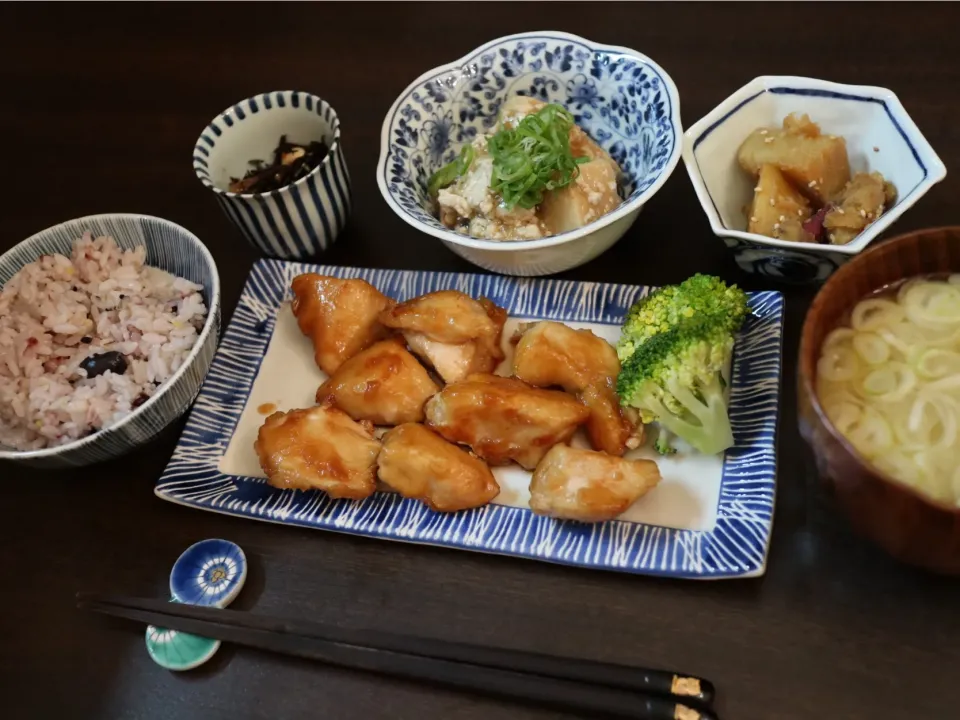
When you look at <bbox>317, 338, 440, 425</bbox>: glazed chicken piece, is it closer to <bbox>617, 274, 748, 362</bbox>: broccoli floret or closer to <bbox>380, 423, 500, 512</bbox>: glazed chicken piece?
<bbox>380, 423, 500, 512</bbox>: glazed chicken piece

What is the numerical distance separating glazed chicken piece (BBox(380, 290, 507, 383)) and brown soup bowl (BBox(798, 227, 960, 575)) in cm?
76

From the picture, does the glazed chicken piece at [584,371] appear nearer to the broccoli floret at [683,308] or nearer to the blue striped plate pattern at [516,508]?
the broccoli floret at [683,308]

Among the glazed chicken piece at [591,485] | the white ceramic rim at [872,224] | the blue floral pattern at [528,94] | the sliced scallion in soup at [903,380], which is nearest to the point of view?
the sliced scallion in soup at [903,380]

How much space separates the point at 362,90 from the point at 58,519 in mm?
1649

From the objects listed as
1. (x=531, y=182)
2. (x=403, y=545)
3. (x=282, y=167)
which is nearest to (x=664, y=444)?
(x=403, y=545)

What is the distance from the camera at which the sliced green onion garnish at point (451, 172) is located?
2.06 metres

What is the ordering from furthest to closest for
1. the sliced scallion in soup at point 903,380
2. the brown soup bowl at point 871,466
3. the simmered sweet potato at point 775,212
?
the simmered sweet potato at point 775,212 < the sliced scallion in soup at point 903,380 < the brown soup bowl at point 871,466

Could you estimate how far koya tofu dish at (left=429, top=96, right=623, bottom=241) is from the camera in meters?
1.89

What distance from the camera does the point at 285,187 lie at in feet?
6.54

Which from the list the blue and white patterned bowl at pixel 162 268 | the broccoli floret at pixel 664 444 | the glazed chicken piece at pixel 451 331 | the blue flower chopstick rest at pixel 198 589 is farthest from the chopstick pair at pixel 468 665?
the glazed chicken piece at pixel 451 331

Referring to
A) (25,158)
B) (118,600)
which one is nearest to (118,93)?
(25,158)

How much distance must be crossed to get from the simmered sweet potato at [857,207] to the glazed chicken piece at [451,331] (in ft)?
2.58

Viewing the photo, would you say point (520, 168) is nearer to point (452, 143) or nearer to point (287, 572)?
point (452, 143)

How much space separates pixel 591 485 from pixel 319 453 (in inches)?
23.3
